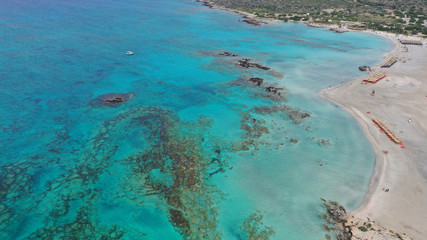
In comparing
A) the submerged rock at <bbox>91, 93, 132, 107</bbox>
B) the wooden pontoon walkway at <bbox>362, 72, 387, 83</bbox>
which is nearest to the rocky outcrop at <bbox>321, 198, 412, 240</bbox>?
the submerged rock at <bbox>91, 93, 132, 107</bbox>

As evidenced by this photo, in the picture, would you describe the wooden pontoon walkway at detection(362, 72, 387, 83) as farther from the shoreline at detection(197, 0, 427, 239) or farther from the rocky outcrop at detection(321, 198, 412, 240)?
the rocky outcrop at detection(321, 198, 412, 240)

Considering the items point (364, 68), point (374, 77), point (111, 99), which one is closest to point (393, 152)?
point (374, 77)

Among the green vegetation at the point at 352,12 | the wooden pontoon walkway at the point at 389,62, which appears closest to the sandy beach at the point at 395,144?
the wooden pontoon walkway at the point at 389,62

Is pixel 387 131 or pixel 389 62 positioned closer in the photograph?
pixel 387 131

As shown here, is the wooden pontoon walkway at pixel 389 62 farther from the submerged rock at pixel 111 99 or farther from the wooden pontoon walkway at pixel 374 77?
the submerged rock at pixel 111 99

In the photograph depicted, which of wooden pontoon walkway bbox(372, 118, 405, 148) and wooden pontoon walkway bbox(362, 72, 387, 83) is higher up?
Answer: wooden pontoon walkway bbox(362, 72, 387, 83)

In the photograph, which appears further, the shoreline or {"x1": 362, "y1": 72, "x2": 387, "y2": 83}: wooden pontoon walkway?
Answer: {"x1": 362, "y1": 72, "x2": 387, "y2": 83}: wooden pontoon walkway

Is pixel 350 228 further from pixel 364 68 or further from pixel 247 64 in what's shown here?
pixel 364 68
